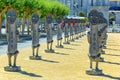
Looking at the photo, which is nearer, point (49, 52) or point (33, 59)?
point (33, 59)

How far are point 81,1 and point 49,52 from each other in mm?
77225

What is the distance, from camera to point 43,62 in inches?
661

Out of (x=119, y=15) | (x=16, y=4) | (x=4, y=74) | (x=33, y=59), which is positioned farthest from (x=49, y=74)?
(x=119, y=15)

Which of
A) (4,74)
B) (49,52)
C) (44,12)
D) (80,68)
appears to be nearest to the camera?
(4,74)

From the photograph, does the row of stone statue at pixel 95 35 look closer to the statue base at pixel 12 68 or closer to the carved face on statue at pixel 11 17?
the statue base at pixel 12 68

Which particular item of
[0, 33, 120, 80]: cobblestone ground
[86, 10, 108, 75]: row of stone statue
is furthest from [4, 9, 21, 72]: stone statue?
[86, 10, 108, 75]: row of stone statue

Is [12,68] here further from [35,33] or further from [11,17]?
[35,33]

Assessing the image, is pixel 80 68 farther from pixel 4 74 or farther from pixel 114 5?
pixel 114 5

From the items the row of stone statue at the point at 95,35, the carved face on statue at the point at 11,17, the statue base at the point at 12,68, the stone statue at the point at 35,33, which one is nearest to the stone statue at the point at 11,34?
the carved face on statue at the point at 11,17

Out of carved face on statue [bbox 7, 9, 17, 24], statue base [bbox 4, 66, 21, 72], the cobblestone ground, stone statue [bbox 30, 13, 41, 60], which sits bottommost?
the cobblestone ground

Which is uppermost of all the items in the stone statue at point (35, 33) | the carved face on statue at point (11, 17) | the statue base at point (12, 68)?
the carved face on statue at point (11, 17)

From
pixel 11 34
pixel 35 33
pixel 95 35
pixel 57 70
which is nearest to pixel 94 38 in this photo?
pixel 95 35

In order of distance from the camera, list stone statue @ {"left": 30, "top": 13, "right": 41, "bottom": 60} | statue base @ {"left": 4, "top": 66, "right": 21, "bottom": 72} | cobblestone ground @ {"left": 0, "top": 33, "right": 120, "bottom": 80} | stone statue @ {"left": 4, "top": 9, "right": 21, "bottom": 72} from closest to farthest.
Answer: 1. cobblestone ground @ {"left": 0, "top": 33, "right": 120, "bottom": 80}
2. statue base @ {"left": 4, "top": 66, "right": 21, "bottom": 72}
3. stone statue @ {"left": 4, "top": 9, "right": 21, "bottom": 72}
4. stone statue @ {"left": 30, "top": 13, "right": 41, "bottom": 60}

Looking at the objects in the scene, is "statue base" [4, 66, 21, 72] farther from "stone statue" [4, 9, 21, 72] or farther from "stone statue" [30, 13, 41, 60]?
"stone statue" [30, 13, 41, 60]
